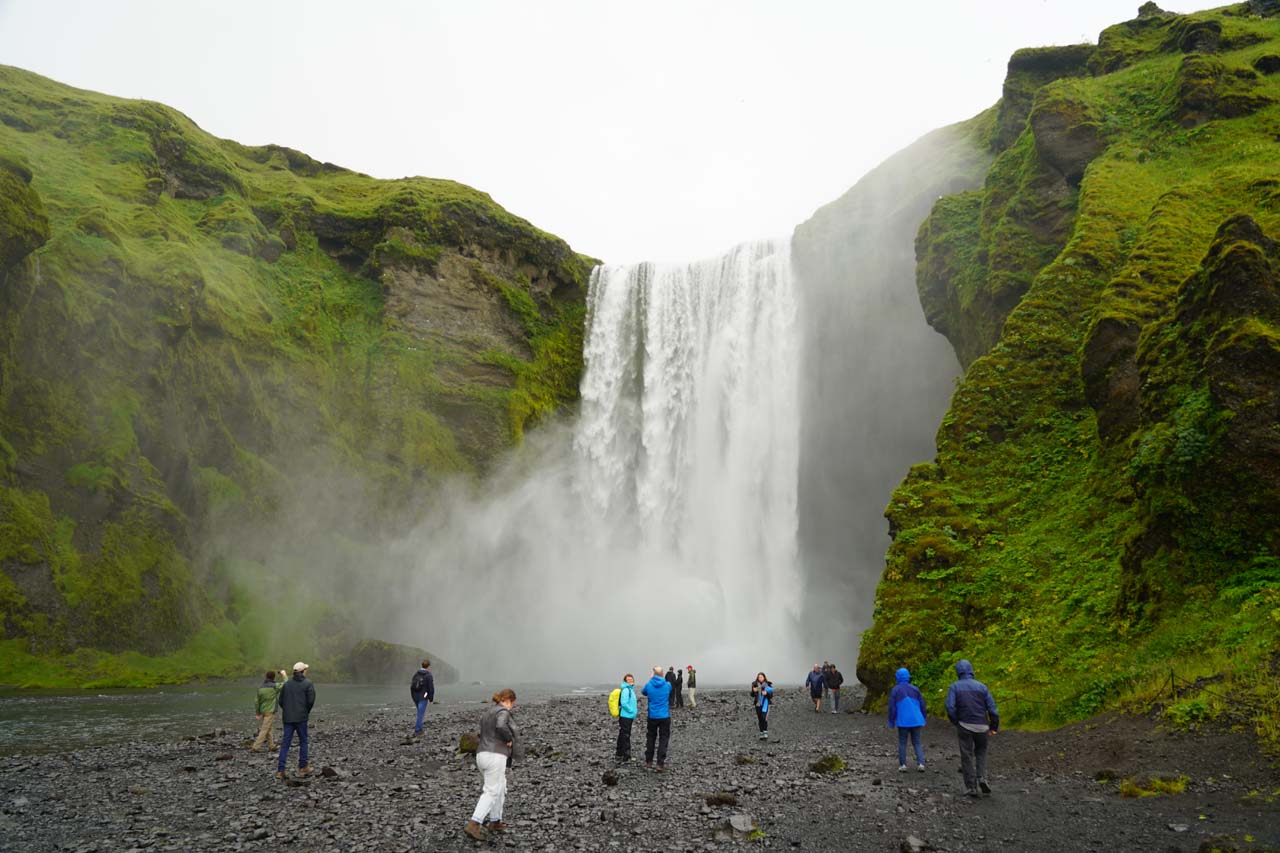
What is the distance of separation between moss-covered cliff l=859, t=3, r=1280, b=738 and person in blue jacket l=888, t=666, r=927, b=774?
11.5ft

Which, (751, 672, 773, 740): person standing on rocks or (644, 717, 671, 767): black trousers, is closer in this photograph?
(644, 717, 671, 767): black trousers

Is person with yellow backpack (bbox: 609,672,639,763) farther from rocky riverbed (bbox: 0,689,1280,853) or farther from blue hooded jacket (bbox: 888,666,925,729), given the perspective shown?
blue hooded jacket (bbox: 888,666,925,729)

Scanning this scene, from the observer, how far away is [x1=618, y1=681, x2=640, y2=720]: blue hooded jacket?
46.0ft

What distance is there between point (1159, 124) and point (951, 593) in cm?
2340

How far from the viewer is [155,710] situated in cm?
2481

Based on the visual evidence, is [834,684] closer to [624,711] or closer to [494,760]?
[624,711]

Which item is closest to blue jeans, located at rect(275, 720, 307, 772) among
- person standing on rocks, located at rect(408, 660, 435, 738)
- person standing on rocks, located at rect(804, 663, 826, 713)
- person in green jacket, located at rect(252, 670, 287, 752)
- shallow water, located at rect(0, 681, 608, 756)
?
person in green jacket, located at rect(252, 670, 287, 752)

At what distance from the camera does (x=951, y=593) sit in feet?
63.2

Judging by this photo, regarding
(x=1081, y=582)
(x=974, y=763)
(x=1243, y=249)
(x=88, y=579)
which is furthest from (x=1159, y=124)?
(x=88, y=579)

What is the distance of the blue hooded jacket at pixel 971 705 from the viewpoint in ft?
33.6

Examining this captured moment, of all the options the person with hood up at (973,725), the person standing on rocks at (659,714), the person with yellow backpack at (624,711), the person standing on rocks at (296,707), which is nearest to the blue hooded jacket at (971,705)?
the person with hood up at (973,725)

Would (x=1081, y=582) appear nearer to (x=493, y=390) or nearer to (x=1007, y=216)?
(x=1007, y=216)

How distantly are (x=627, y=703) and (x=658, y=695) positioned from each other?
1.25 meters

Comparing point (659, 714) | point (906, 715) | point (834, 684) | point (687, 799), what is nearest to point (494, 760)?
point (687, 799)
